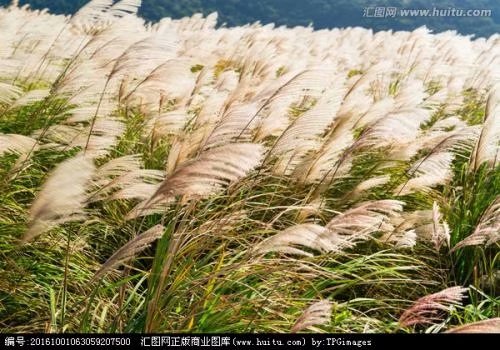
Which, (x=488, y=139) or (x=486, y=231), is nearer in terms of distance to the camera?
(x=486, y=231)

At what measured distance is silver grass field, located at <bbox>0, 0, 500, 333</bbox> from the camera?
200cm

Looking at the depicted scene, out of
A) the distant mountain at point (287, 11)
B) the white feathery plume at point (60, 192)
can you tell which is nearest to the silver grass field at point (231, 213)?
the white feathery plume at point (60, 192)

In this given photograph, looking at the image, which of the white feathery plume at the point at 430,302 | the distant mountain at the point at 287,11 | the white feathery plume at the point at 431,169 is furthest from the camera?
the distant mountain at the point at 287,11

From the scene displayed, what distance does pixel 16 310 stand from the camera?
7.59ft

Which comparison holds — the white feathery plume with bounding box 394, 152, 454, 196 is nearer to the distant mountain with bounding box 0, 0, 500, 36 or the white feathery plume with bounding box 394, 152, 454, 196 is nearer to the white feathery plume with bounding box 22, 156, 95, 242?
the white feathery plume with bounding box 22, 156, 95, 242

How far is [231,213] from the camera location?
A: 254 cm

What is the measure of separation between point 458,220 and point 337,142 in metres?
0.78

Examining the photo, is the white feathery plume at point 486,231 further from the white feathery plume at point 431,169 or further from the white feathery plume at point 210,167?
the white feathery plume at point 210,167

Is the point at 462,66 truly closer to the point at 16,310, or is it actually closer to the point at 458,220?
the point at 458,220

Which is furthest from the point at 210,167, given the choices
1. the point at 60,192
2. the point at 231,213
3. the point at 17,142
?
the point at 17,142

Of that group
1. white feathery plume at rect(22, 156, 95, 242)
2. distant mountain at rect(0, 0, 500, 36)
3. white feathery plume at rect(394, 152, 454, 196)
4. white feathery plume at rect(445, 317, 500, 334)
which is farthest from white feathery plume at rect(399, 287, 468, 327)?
distant mountain at rect(0, 0, 500, 36)

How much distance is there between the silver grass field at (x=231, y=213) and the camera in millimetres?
1997

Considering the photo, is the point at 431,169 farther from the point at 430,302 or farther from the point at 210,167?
the point at 210,167
